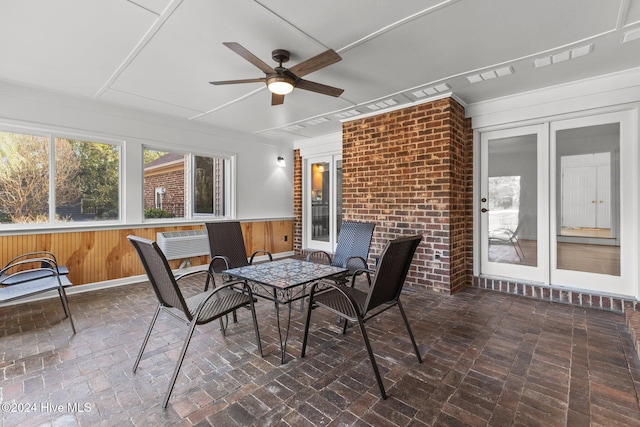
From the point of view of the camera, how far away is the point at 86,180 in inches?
161

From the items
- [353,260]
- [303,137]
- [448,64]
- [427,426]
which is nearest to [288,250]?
[303,137]

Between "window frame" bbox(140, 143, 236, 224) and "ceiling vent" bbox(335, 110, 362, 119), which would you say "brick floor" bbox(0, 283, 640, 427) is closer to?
"window frame" bbox(140, 143, 236, 224)

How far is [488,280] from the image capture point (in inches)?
157

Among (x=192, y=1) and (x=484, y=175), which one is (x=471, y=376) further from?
(x=192, y=1)

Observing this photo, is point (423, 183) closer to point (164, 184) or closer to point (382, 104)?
point (382, 104)

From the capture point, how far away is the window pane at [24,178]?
11.5 ft

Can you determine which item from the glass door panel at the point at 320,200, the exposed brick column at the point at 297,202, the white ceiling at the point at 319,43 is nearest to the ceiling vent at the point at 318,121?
the white ceiling at the point at 319,43

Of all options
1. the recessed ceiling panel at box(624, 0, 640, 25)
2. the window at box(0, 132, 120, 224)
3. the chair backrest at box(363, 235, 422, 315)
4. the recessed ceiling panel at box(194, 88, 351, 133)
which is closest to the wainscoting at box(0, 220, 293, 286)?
the window at box(0, 132, 120, 224)

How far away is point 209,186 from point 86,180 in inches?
72.8

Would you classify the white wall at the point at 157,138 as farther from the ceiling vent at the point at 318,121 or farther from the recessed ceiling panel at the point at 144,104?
the ceiling vent at the point at 318,121

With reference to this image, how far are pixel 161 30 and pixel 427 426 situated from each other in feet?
10.9

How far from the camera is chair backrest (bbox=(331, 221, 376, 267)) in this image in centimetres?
352

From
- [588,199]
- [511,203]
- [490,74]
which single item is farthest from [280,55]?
[588,199]

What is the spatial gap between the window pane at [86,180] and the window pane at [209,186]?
4.09 ft
